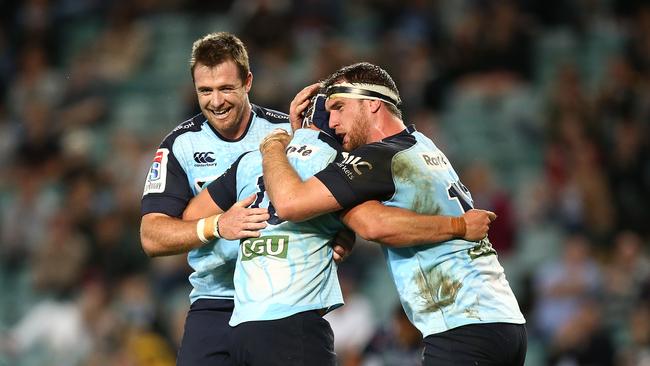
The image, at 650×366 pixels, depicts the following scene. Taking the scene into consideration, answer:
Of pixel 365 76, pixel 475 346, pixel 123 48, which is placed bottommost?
pixel 123 48

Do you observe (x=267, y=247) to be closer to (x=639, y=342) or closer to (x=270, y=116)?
(x=270, y=116)

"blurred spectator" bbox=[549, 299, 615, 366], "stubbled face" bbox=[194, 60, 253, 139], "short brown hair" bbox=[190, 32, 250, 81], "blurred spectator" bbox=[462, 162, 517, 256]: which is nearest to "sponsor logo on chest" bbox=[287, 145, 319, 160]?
"stubbled face" bbox=[194, 60, 253, 139]

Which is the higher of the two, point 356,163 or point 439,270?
point 356,163

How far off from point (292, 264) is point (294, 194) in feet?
1.04

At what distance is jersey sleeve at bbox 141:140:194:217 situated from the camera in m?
5.29

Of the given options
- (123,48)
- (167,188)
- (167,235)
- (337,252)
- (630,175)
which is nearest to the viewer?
(337,252)

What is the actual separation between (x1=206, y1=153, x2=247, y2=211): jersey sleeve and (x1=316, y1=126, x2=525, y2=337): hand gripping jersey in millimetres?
552

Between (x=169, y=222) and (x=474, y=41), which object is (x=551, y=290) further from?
(x=169, y=222)

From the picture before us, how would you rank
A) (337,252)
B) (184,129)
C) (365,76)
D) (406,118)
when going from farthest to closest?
1. (406,118)
2. (184,129)
3. (365,76)
4. (337,252)

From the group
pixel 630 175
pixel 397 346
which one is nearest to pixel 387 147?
pixel 397 346

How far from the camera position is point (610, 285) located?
9461mm

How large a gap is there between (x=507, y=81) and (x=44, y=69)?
6348mm

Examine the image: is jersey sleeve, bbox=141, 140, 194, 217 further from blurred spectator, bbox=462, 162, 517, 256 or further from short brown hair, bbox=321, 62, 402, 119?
blurred spectator, bbox=462, 162, 517, 256

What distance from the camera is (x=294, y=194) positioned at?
4465 mm
